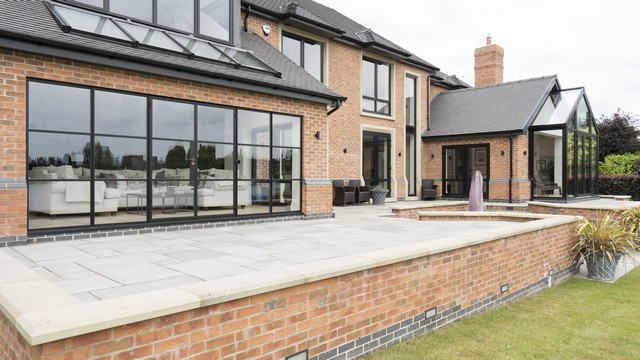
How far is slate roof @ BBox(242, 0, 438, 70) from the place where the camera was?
12.2 meters

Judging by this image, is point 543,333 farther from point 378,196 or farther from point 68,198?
point 378,196

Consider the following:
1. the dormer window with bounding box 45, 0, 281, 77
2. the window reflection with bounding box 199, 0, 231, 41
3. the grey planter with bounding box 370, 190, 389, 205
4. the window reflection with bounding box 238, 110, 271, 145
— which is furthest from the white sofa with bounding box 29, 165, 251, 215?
the grey planter with bounding box 370, 190, 389, 205

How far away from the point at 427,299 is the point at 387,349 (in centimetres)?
77

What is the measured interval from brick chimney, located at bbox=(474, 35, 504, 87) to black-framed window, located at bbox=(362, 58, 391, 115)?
8.81 m

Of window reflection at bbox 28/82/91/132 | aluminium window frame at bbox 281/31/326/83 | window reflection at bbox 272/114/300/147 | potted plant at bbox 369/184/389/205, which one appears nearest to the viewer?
window reflection at bbox 28/82/91/132

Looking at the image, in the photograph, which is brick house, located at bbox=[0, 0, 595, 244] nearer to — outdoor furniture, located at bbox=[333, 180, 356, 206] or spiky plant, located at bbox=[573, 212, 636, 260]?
Result: outdoor furniture, located at bbox=[333, 180, 356, 206]

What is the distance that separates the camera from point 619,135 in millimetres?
25312

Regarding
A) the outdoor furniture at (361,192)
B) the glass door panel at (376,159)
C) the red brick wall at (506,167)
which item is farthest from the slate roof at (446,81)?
the outdoor furniture at (361,192)

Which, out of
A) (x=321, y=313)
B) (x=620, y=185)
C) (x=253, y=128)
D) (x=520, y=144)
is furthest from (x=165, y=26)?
(x=620, y=185)

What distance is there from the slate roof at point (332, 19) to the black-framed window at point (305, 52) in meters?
0.82

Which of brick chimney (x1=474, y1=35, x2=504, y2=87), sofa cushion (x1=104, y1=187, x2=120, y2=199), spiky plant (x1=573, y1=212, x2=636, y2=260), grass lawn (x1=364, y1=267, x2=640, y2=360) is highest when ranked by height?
brick chimney (x1=474, y1=35, x2=504, y2=87)

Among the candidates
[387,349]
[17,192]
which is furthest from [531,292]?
[17,192]

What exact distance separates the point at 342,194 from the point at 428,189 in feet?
18.0

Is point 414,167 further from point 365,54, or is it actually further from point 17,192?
point 17,192
